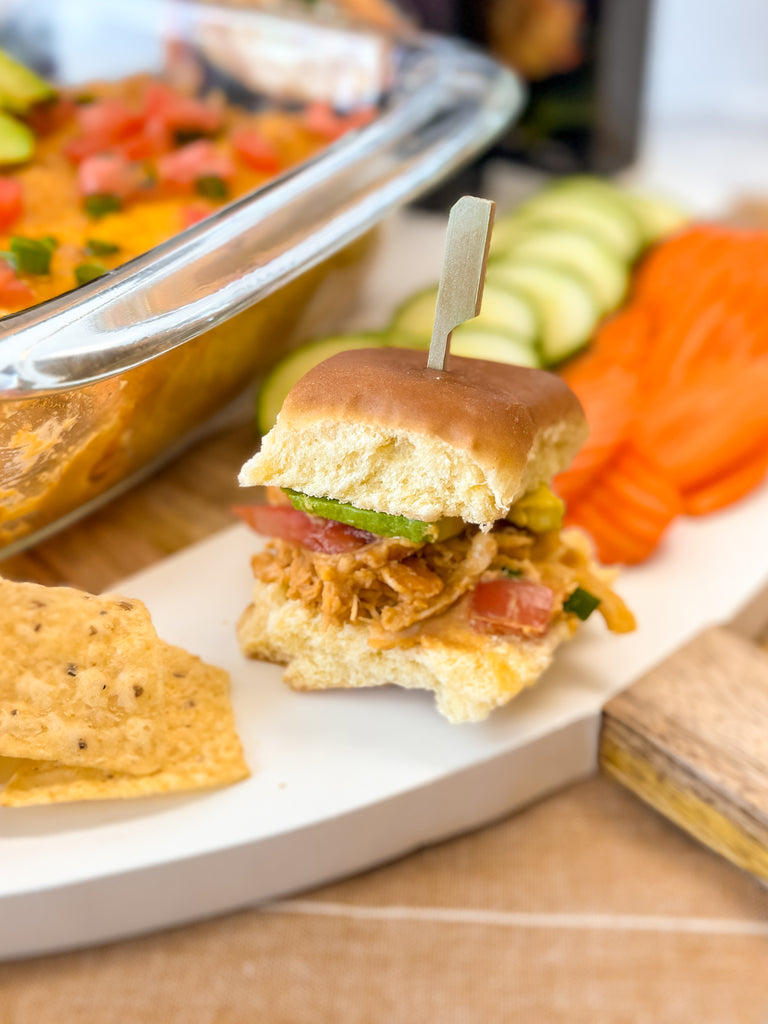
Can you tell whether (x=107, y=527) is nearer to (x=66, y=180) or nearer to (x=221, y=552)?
(x=221, y=552)

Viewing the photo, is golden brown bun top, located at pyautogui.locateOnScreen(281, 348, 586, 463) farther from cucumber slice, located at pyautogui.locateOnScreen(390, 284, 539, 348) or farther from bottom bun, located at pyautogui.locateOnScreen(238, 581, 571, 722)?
cucumber slice, located at pyautogui.locateOnScreen(390, 284, 539, 348)

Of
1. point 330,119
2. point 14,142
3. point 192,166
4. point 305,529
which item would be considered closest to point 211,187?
point 192,166

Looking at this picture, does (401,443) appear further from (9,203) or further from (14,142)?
(14,142)

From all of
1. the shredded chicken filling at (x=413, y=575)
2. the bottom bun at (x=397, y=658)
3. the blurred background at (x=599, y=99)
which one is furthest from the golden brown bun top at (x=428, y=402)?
the blurred background at (x=599, y=99)

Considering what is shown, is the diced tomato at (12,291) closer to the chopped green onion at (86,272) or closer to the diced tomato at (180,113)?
the chopped green onion at (86,272)

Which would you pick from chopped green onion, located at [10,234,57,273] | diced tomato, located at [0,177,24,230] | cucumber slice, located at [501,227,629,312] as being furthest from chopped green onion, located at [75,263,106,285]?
cucumber slice, located at [501,227,629,312]

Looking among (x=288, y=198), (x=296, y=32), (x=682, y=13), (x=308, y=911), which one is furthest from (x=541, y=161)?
(x=308, y=911)
